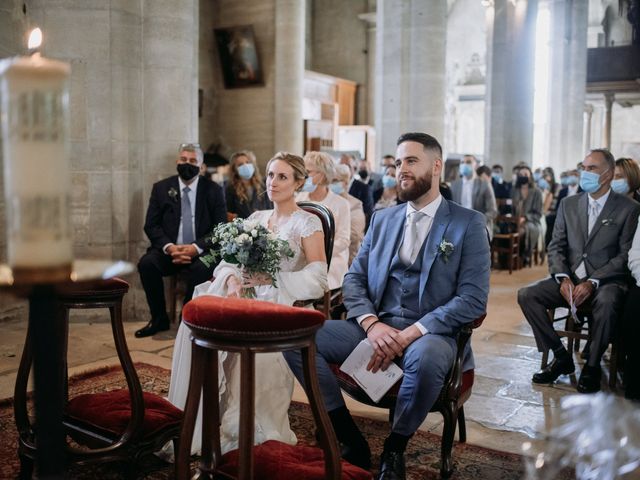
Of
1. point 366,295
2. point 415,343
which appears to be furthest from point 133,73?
point 415,343

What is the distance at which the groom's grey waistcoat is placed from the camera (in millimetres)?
3330

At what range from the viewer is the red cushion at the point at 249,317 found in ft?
7.48

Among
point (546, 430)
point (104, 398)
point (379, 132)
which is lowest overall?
point (104, 398)

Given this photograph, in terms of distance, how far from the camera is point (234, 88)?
1491 centimetres

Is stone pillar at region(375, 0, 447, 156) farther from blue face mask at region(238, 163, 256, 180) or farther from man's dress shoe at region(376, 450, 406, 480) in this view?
man's dress shoe at region(376, 450, 406, 480)

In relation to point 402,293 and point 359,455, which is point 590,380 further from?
point 359,455

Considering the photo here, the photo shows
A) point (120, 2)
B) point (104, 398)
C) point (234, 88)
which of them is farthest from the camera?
point (234, 88)

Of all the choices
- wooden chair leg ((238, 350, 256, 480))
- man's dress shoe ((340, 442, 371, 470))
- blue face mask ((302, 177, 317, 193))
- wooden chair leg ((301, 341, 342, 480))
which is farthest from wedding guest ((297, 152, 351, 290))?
wooden chair leg ((238, 350, 256, 480))

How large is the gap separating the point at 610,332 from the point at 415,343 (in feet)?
6.37

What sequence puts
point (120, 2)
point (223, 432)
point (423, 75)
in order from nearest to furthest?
1. point (223, 432)
2. point (120, 2)
3. point (423, 75)

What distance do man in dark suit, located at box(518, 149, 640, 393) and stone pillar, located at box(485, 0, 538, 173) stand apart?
935 centimetres

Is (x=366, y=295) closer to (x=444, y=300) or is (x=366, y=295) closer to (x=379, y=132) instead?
(x=444, y=300)

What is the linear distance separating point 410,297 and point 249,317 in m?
1.25

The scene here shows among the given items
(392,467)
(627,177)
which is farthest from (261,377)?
(627,177)
